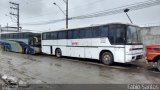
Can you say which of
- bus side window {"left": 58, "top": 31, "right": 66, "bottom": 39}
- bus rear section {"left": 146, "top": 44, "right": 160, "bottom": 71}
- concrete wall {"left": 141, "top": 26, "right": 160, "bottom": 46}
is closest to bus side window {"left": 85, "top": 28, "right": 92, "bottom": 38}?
bus side window {"left": 58, "top": 31, "right": 66, "bottom": 39}

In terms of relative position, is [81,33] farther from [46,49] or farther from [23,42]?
[23,42]

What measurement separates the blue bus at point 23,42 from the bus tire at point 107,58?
441 inches

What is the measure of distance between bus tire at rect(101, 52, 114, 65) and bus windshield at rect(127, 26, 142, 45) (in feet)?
5.75

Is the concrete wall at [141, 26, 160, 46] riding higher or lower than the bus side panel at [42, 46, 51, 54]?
higher

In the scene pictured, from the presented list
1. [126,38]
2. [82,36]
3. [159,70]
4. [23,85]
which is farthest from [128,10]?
[23,85]

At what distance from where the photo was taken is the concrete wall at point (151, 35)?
628 inches

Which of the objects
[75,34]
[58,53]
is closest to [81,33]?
[75,34]

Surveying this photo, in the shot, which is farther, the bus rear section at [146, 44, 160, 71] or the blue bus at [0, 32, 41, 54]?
the blue bus at [0, 32, 41, 54]

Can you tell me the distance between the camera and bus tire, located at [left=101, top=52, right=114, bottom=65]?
1258 centimetres

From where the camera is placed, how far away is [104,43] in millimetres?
13094

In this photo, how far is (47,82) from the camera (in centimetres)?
755

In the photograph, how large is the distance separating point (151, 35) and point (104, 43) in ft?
19.9

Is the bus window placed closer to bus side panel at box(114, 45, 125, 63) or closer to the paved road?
bus side panel at box(114, 45, 125, 63)

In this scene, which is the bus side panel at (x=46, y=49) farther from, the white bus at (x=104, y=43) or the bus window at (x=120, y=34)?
the bus window at (x=120, y=34)
